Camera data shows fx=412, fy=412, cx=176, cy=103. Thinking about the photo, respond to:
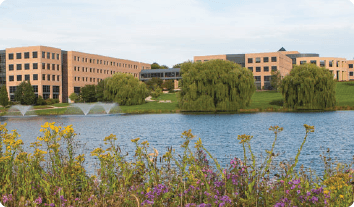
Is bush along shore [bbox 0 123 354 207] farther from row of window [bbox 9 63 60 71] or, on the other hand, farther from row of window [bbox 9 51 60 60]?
row of window [bbox 9 51 60 60]

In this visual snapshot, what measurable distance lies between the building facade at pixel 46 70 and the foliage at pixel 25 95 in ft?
28.6

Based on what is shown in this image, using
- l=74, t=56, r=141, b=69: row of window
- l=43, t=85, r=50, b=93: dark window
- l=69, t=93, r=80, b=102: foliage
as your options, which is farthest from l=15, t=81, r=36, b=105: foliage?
l=74, t=56, r=141, b=69: row of window

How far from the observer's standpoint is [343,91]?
305 ft

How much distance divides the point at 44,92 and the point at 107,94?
97.7 feet

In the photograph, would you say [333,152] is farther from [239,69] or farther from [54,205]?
[239,69]

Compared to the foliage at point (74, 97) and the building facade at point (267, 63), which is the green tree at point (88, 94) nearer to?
the foliage at point (74, 97)

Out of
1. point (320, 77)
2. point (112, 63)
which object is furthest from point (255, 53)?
point (320, 77)

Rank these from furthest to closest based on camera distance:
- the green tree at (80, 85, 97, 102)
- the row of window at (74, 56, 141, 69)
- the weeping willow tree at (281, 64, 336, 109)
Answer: the row of window at (74, 56, 141, 69)
the green tree at (80, 85, 97, 102)
the weeping willow tree at (281, 64, 336, 109)

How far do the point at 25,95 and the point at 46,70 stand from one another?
14.4 m

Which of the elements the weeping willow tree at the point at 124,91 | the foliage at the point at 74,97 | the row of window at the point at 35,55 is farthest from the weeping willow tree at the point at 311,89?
the row of window at the point at 35,55

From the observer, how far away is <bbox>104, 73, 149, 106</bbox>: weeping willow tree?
7975 centimetres

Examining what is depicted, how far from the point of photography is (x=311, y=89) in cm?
5994

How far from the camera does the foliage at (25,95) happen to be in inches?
3590

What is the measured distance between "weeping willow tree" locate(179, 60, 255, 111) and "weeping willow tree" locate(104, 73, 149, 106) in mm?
21929
